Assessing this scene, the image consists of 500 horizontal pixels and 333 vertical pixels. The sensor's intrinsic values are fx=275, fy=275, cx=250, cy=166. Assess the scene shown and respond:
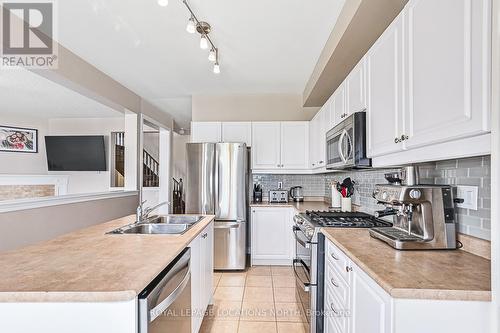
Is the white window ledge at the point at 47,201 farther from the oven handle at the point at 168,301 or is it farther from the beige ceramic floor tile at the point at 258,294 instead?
the beige ceramic floor tile at the point at 258,294

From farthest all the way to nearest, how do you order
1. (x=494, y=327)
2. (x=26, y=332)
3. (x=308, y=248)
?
(x=308, y=248) → (x=26, y=332) → (x=494, y=327)

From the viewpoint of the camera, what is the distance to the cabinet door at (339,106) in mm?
2398

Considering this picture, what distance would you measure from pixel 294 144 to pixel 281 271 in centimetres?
180

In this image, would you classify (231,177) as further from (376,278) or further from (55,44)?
(376,278)

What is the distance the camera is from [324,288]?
191 centimetres

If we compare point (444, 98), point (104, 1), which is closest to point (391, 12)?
point (444, 98)

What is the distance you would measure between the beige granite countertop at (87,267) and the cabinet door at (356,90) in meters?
1.50

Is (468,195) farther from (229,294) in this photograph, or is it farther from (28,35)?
(28,35)

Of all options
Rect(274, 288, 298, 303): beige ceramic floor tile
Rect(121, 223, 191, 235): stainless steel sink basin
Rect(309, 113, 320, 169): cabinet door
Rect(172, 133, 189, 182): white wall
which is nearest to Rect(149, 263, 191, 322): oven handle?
Rect(121, 223, 191, 235): stainless steel sink basin

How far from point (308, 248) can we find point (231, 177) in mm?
1853

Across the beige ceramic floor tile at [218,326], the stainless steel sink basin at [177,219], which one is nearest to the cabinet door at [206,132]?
the stainless steel sink basin at [177,219]

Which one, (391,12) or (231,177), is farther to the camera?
(231,177)

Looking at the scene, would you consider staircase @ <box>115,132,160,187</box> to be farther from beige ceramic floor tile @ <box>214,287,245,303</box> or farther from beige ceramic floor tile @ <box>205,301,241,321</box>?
beige ceramic floor tile @ <box>205,301,241,321</box>

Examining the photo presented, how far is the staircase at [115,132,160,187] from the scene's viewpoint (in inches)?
248
